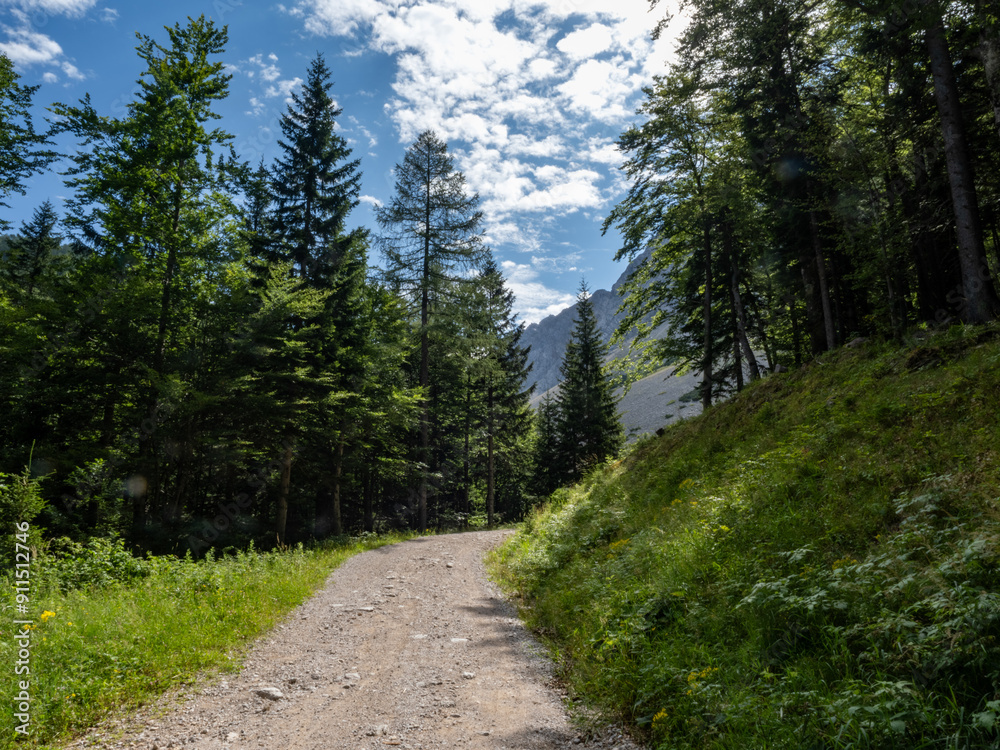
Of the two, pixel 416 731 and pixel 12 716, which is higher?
pixel 12 716

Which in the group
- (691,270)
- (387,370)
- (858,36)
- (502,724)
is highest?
(858,36)

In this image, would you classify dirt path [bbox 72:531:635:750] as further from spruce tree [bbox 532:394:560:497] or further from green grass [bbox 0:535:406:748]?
spruce tree [bbox 532:394:560:497]

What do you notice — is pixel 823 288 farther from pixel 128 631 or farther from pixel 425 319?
pixel 128 631

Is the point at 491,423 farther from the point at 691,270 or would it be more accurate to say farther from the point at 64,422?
the point at 64,422

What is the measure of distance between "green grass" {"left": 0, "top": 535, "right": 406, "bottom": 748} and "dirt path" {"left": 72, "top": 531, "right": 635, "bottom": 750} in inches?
14.3

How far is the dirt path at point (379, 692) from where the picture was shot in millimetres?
4121

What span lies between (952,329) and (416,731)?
445 inches

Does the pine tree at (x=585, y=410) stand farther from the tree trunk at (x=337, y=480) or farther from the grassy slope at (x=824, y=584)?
the grassy slope at (x=824, y=584)

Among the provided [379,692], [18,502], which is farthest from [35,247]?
[379,692]

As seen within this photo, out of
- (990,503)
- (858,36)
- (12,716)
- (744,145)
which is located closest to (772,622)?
(990,503)

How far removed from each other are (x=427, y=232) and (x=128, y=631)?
67.0 feet

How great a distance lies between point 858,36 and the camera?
11430 millimetres

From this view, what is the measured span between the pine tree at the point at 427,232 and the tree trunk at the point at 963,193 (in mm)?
17310

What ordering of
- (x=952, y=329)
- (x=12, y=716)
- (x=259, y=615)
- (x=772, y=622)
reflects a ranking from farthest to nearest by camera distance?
(x=952, y=329) → (x=259, y=615) → (x=772, y=622) → (x=12, y=716)
